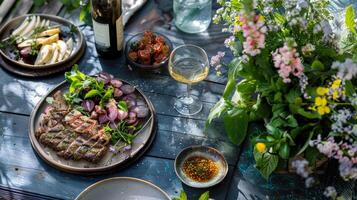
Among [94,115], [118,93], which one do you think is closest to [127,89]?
[118,93]

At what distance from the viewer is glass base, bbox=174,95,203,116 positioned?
1479 mm

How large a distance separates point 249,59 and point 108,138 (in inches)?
17.7

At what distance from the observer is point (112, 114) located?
141 cm

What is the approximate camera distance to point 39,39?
162 cm

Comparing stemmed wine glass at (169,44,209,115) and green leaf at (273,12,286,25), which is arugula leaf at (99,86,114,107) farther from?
green leaf at (273,12,286,25)

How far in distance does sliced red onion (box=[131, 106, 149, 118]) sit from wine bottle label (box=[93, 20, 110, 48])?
0.25m

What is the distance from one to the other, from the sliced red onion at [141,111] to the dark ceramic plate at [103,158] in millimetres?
15

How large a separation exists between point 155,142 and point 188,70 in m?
0.22

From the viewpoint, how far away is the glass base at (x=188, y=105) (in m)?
1.48

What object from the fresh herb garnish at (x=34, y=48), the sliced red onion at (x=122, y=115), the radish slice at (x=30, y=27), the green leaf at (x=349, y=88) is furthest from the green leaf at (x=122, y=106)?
the green leaf at (x=349, y=88)

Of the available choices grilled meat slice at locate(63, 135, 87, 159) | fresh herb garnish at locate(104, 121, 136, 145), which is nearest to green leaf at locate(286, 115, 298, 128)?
fresh herb garnish at locate(104, 121, 136, 145)

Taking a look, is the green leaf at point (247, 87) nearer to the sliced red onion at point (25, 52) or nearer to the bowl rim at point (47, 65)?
the bowl rim at point (47, 65)

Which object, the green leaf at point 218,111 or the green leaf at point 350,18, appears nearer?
the green leaf at point 350,18

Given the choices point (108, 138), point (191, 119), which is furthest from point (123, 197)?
point (191, 119)
